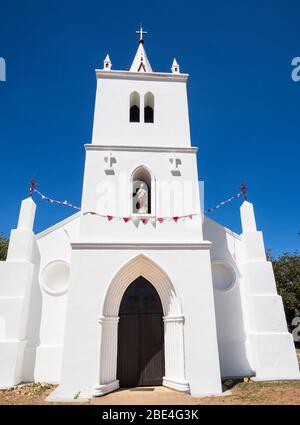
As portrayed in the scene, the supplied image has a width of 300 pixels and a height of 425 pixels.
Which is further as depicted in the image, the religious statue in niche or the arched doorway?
the religious statue in niche

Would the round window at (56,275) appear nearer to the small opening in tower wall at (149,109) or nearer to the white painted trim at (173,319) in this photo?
the white painted trim at (173,319)

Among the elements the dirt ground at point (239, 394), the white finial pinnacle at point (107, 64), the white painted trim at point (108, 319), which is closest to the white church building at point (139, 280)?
the white painted trim at point (108, 319)

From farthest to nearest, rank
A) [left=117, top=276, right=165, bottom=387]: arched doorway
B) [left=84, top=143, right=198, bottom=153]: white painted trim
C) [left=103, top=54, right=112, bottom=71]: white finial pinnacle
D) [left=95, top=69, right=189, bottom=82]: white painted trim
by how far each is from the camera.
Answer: [left=103, top=54, right=112, bottom=71]: white finial pinnacle → [left=95, top=69, right=189, bottom=82]: white painted trim → [left=84, top=143, right=198, bottom=153]: white painted trim → [left=117, top=276, right=165, bottom=387]: arched doorway

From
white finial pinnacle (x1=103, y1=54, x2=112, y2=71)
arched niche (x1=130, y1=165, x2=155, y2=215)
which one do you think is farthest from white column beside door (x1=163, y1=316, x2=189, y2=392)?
white finial pinnacle (x1=103, y1=54, x2=112, y2=71)

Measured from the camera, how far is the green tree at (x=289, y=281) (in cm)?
2189

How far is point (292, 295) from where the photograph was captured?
72.0 feet

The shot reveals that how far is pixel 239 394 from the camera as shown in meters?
7.89

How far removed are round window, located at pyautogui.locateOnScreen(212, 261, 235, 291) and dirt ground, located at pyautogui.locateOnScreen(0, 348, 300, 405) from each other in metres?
3.51

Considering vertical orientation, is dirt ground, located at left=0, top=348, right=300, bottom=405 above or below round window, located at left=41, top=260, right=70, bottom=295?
below

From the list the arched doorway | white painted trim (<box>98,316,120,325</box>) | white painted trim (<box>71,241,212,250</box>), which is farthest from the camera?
white painted trim (<box>71,241,212,250</box>)

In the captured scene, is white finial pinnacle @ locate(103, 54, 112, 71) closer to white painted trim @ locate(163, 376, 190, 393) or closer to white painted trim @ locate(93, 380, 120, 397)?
white painted trim @ locate(93, 380, 120, 397)

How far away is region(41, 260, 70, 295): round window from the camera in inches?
428

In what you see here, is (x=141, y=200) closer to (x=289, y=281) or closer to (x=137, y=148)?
(x=137, y=148)
